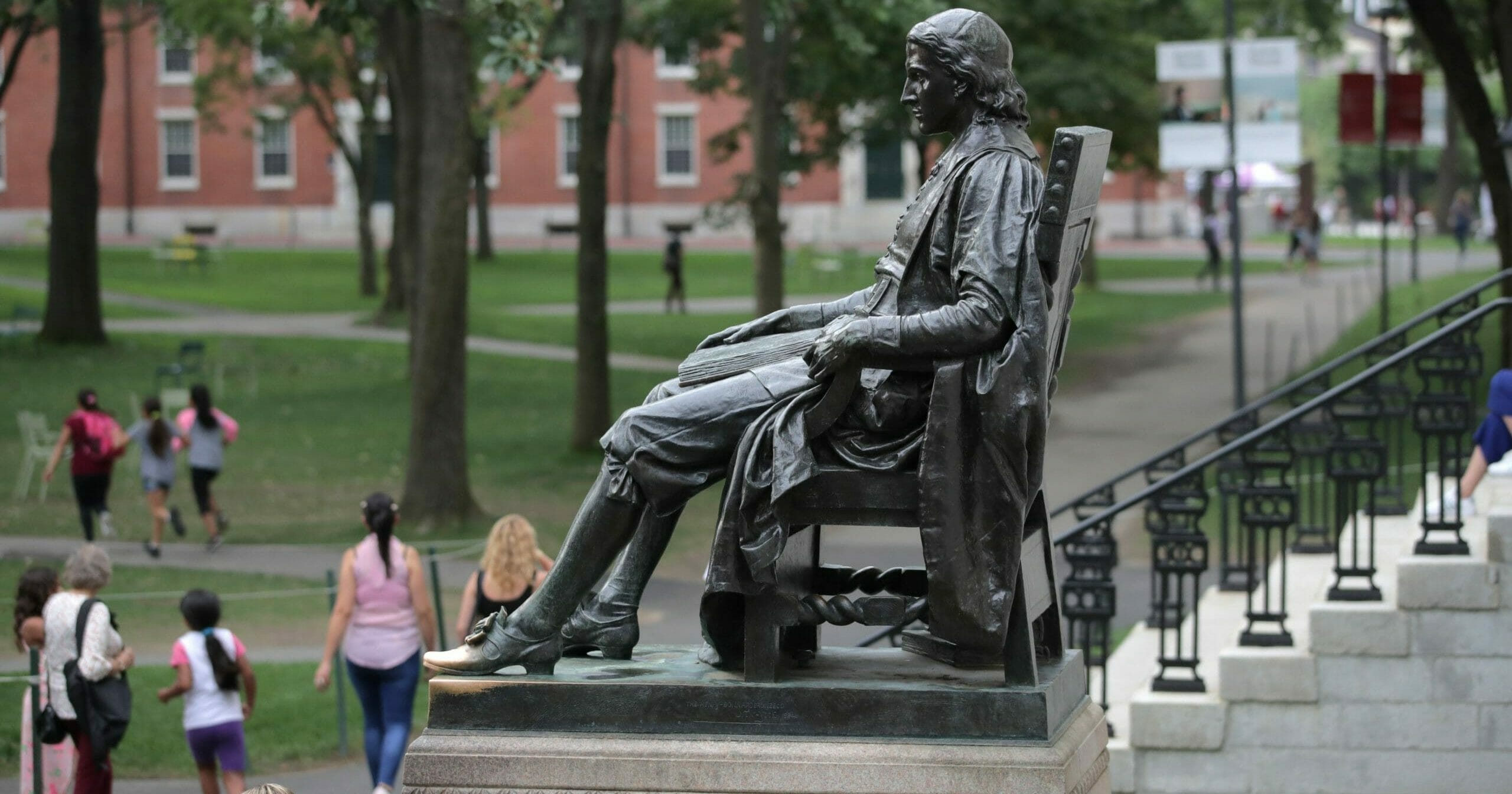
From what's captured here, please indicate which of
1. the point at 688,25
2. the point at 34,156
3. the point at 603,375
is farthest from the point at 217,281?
the point at 603,375

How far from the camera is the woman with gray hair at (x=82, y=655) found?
8.91 meters

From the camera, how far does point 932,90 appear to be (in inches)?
232

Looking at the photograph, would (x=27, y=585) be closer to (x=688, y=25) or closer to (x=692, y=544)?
(x=692, y=544)

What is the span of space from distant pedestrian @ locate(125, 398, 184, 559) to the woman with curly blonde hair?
316 inches

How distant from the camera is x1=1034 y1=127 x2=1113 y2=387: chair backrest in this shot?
567cm

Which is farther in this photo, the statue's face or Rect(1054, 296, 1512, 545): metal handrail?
Rect(1054, 296, 1512, 545): metal handrail

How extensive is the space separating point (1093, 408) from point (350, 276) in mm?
25946

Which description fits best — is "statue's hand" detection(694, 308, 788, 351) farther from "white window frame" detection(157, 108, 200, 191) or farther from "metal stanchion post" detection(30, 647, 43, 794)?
"white window frame" detection(157, 108, 200, 191)

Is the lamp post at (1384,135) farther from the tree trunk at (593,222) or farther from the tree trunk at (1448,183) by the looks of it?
the tree trunk at (1448,183)

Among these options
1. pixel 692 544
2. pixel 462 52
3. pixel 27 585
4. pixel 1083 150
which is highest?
pixel 462 52

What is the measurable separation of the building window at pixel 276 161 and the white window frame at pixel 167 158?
182cm

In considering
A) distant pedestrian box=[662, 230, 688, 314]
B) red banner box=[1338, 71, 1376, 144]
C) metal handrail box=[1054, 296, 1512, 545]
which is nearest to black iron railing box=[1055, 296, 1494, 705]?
metal handrail box=[1054, 296, 1512, 545]

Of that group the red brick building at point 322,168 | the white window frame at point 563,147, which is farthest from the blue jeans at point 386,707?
the white window frame at point 563,147

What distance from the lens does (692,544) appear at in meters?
18.2
